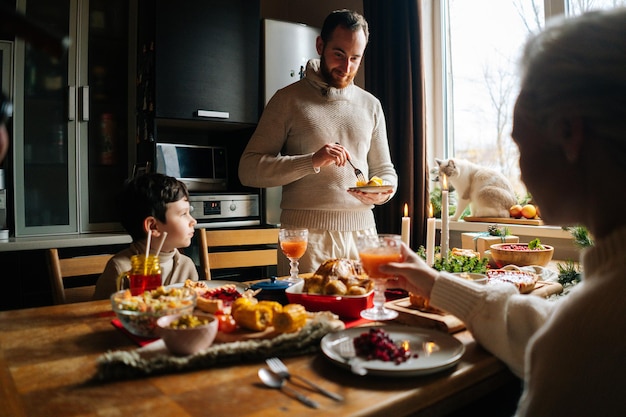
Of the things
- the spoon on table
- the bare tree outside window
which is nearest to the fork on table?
the spoon on table

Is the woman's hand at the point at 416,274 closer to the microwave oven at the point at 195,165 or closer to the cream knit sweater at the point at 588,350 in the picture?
the cream knit sweater at the point at 588,350

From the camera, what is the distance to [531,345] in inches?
28.6

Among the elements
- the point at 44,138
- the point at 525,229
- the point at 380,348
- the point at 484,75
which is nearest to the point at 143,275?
the point at 380,348

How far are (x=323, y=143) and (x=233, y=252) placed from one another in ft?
1.94

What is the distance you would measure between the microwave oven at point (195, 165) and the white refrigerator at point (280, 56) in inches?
14.6

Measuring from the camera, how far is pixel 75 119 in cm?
302

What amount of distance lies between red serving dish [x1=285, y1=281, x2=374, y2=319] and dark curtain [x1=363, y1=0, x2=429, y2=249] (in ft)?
6.30

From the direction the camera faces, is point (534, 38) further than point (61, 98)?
No

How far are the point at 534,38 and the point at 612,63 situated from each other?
144 millimetres

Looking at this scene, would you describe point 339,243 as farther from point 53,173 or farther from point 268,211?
point 53,173

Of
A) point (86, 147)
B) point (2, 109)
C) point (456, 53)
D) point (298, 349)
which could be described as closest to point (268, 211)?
point (86, 147)

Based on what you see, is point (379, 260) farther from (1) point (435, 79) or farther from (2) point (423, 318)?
(1) point (435, 79)

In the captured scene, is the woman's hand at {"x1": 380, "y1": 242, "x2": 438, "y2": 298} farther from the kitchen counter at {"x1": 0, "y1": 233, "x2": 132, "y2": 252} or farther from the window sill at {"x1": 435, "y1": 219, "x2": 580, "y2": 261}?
the kitchen counter at {"x1": 0, "y1": 233, "x2": 132, "y2": 252}

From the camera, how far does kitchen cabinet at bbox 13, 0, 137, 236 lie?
2922 mm
